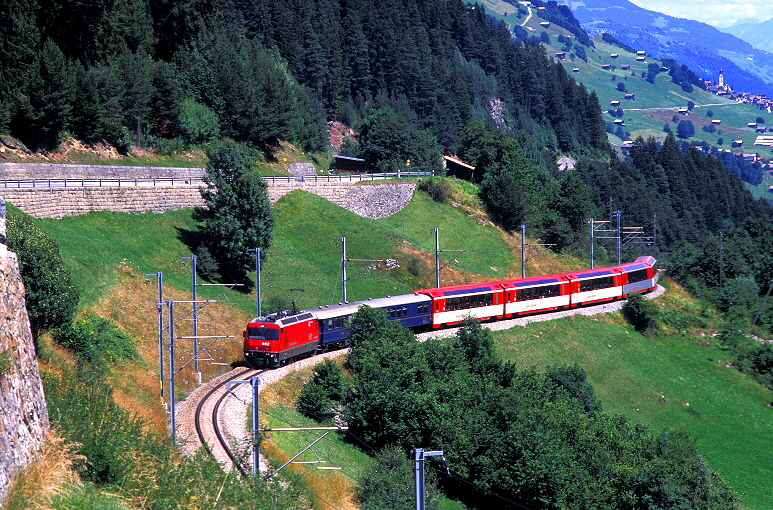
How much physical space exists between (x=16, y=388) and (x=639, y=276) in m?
62.8

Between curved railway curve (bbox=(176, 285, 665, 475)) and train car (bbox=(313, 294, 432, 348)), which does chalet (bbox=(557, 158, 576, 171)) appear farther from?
curved railway curve (bbox=(176, 285, 665, 475))

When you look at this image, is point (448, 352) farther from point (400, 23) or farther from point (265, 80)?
point (400, 23)

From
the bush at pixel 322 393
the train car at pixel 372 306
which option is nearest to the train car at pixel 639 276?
the train car at pixel 372 306

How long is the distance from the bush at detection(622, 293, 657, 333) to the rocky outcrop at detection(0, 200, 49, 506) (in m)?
55.4

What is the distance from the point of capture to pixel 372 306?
53.6 meters

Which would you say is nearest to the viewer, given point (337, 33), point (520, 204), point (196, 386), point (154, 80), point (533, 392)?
point (196, 386)

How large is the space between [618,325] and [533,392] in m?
24.4

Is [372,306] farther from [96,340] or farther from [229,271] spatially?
[96,340]

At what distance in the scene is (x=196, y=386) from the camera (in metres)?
43.8

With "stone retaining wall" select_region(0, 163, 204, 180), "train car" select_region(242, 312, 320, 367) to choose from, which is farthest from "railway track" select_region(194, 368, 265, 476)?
"stone retaining wall" select_region(0, 163, 204, 180)

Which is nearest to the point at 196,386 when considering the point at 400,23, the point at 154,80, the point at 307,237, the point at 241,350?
the point at 241,350

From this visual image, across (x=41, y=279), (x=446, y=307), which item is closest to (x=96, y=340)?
(x=41, y=279)

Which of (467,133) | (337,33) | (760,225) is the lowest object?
(760,225)

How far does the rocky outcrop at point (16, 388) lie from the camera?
2080 cm
